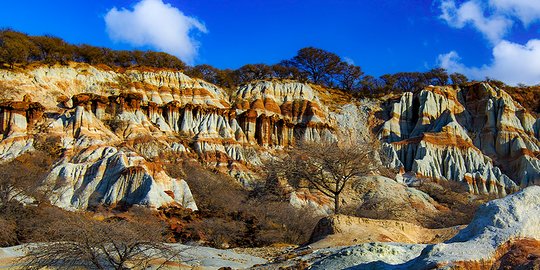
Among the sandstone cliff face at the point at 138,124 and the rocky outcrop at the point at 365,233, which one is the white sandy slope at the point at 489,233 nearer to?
the rocky outcrop at the point at 365,233

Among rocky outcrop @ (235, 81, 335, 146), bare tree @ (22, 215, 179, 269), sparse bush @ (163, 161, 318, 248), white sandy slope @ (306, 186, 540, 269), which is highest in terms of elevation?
rocky outcrop @ (235, 81, 335, 146)

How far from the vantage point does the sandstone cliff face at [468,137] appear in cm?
6444

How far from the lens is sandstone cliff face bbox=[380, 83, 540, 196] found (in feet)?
211

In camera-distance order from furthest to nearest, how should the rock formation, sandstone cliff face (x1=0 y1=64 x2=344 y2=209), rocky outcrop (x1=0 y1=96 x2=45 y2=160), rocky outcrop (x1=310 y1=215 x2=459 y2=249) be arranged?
the rock formation, rocky outcrop (x1=0 y1=96 x2=45 y2=160), sandstone cliff face (x1=0 y1=64 x2=344 y2=209), rocky outcrop (x1=310 y1=215 x2=459 y2=249)

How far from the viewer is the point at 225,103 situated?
238 ft

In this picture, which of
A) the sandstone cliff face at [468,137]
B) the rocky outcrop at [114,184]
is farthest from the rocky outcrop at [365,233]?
the sandstone cliff face at [468,137]

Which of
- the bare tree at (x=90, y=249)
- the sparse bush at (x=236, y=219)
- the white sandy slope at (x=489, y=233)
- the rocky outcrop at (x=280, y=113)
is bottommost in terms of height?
the sparse bush at (x=236, y=219)

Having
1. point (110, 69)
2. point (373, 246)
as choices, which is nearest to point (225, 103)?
point (110, 69)

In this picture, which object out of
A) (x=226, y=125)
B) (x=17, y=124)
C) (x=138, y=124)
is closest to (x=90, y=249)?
(x=17, y=124)

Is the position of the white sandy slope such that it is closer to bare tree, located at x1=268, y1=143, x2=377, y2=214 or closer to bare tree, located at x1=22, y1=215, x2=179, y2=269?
bare tree, located at x1=22, y1=215, x2=179, y2=269

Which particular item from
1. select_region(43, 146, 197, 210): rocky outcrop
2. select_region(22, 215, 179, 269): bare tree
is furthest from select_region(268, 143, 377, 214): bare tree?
select_region(22, 215, 179, 269): bare tree

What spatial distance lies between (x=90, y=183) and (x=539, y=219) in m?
36.9

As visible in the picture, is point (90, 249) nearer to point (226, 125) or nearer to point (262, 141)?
point (226, 125)

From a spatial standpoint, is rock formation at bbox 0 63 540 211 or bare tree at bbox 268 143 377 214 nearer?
bare tree at bbox 268 143 377 214
